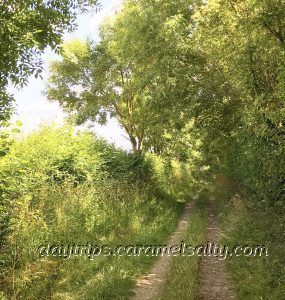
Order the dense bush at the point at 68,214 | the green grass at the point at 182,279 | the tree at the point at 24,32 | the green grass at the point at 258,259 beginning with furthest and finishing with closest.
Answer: the green grass at the point at 258,259
the green grass at the point at 182,279
the dense bush at the point at 68,214
the tree at the point at 24,32

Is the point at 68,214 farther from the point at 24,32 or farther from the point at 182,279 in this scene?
the point at 24,32

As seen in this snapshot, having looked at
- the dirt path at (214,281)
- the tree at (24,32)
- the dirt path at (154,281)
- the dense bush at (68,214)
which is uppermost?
the tree at (24,32)

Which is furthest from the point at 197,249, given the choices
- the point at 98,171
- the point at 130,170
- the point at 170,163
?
the point at 170,163

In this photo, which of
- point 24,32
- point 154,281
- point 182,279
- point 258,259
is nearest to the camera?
point 24,32

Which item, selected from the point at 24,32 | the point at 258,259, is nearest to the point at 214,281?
the point at 258,259

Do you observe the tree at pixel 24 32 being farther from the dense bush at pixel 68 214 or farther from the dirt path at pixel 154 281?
the dirt path at pixel 154 281

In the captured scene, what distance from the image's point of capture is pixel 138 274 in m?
8.98

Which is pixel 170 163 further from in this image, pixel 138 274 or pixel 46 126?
pixel 138 274

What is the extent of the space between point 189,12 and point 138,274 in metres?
13.0

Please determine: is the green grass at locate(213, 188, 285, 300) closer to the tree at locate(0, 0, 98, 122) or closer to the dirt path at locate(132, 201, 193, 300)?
the dirt path at locate(132, 201, 193, 300)

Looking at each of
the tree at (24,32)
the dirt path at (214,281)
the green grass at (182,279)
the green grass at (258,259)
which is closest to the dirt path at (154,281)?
the green grass at (182,279)

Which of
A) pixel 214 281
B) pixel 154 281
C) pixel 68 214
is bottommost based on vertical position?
pixel 214 281

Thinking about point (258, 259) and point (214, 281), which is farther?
point (258, 259)

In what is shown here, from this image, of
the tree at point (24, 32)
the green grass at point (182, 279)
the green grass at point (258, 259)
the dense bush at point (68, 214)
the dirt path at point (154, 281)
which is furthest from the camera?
the dirt path at point (154, 281)
